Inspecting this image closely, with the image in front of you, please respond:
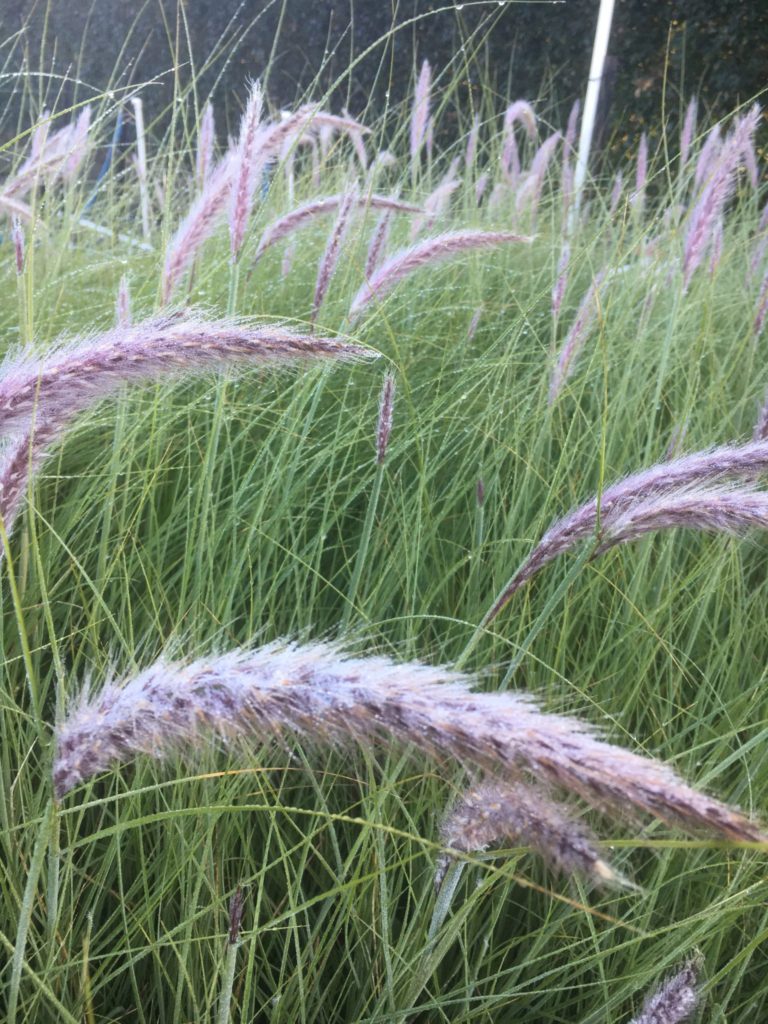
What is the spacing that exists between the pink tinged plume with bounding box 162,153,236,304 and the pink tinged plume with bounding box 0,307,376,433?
63cm

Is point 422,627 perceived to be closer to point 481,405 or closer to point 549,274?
point 481,405

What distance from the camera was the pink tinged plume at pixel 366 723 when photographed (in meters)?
0.49

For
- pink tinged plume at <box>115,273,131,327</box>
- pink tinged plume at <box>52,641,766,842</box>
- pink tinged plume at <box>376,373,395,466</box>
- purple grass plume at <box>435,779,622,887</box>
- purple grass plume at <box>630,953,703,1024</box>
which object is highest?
pink tinged plume at <box>115,273,131,327</box>

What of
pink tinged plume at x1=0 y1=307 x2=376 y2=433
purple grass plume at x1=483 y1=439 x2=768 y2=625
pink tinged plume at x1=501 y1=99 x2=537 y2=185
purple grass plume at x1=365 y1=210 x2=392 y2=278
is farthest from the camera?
pink tinged plume at x1=501 y1=99 x2=537 y2=185

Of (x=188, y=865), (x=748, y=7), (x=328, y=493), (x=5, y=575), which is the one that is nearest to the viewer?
(x=188, y=865)

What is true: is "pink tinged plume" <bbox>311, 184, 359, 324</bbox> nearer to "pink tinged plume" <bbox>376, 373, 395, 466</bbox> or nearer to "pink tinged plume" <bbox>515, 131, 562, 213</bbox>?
"pink tinged plume" <bbox>376, 373, 395, 466</bbox>

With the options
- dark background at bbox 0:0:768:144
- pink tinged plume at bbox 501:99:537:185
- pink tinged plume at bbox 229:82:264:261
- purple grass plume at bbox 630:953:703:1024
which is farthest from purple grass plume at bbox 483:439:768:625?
dark background at bbox 0:0:768:144

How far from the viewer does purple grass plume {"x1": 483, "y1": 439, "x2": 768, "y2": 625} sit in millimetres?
875

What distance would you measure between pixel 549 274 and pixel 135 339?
2239 millimetres

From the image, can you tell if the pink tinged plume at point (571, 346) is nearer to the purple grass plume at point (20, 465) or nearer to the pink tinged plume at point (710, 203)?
the pink tinged plume at point (710, 203)

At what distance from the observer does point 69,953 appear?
987mm

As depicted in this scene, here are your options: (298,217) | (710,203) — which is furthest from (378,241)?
(710,203)

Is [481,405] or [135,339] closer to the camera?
[135,339]

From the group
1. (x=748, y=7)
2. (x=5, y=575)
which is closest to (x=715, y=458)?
(x=5, y=575)
